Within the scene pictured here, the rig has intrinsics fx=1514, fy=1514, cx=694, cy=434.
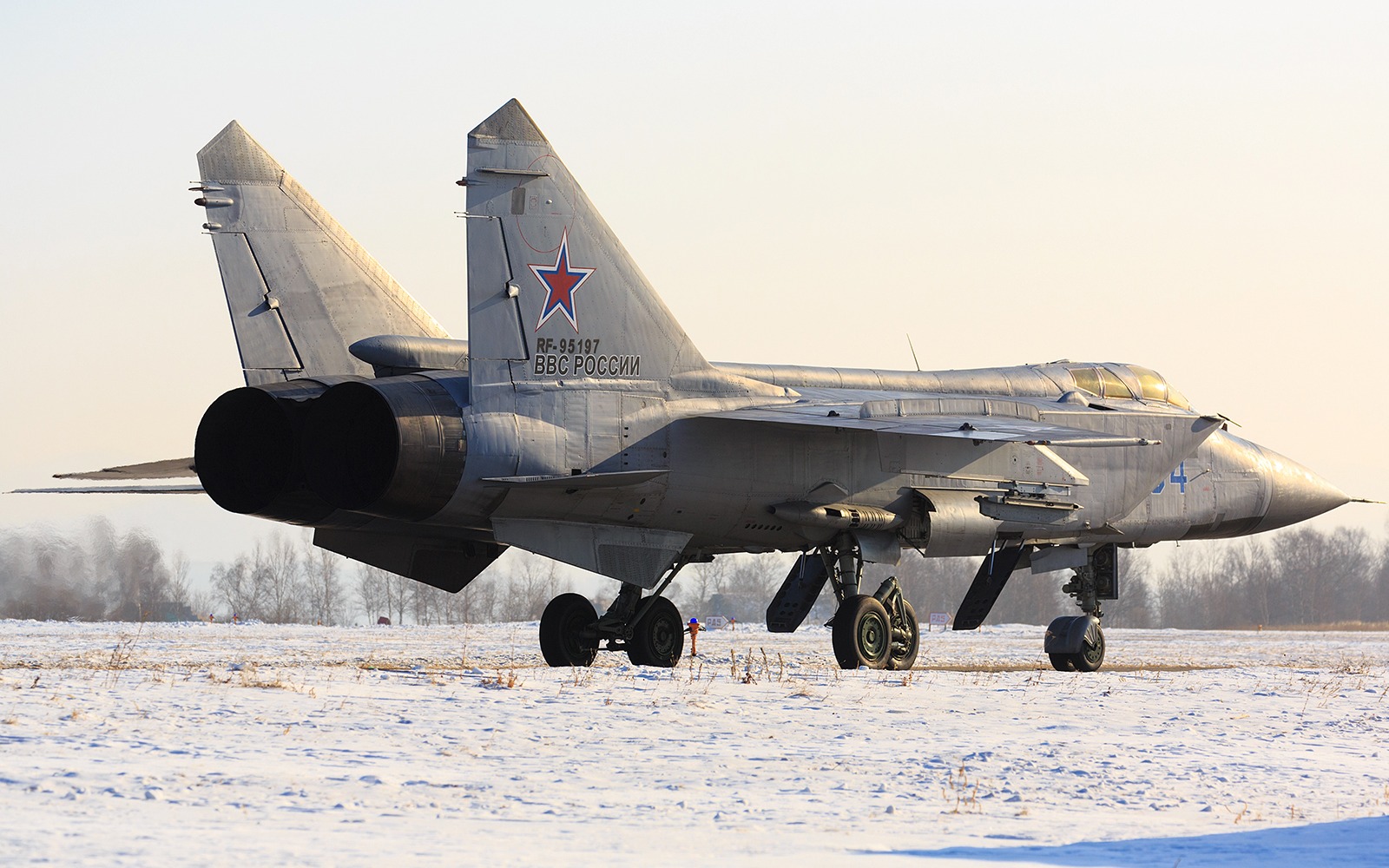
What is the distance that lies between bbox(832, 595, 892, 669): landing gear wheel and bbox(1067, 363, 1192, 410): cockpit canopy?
4.56 m

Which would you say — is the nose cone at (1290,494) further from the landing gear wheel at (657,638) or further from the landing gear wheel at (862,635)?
the landing gear wheel at (657,638)

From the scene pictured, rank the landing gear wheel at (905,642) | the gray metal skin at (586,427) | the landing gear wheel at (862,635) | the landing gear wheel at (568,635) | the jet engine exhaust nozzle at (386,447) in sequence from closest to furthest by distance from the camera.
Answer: the jet engine exhaust nozzle at (386,447) → the gray metal skin at (586,427) → the landing gear wheel at (862,635) → the landing gear wheel at (905,642) → the landing gear wheel at (568,635)

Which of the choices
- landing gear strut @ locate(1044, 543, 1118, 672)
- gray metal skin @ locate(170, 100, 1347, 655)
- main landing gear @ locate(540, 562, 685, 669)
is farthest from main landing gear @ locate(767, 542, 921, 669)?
landing gear strut @ locate(1044, 543, 1118, 672)

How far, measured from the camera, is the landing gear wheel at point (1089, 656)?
17.0m

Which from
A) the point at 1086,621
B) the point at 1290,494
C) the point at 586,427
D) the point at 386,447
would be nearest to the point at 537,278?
the point at 586,427

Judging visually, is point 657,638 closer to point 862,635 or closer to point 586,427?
point 862,635

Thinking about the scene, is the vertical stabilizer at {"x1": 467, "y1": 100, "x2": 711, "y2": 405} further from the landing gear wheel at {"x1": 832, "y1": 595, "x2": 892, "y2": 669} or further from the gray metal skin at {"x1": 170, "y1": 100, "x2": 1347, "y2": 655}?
the landing gear wheel at {"x1": 832, "y1": 595, "x2": 892, "y2": 669}

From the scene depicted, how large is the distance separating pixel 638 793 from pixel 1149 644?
85.8 ft

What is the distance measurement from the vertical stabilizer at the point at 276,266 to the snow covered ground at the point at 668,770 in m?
3.63

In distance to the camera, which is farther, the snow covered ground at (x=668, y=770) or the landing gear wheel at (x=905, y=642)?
the landing gear wheel at (x=905, y=642)

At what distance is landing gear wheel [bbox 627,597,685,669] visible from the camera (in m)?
15.6

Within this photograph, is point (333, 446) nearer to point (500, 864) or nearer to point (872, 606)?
point (872, 606)

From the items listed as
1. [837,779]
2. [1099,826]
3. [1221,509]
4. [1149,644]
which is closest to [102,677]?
[837,779]

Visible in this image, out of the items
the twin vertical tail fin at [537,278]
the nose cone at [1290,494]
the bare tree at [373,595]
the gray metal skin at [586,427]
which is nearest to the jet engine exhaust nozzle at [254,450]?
the gray metal skin at [586,427]
